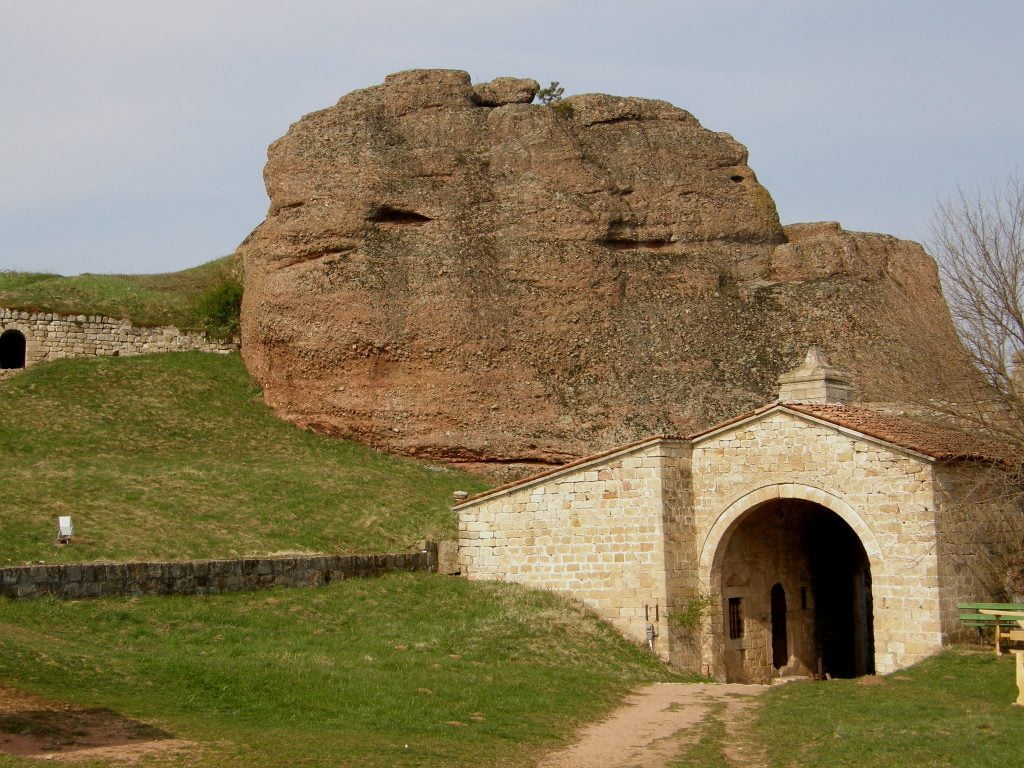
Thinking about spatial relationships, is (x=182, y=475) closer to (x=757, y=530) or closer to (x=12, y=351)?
(x=12, y=351)

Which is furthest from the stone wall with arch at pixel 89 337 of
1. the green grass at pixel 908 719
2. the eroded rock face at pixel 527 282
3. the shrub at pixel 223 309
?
the green grass at pixel 908 719

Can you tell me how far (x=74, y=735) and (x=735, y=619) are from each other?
14.8 m

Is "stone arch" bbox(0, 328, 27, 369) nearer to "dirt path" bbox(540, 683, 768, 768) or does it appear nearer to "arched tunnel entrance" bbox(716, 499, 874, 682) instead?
"arched tunnel entrance" bbox(716, 499, 874, 682)

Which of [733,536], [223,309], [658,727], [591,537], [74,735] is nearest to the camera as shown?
[74,735]

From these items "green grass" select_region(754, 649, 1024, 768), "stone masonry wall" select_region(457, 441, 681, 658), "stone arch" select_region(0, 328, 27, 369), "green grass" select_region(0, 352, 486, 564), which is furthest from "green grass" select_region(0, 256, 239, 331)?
"green grass" select_region(754, 649, 1024, 768)

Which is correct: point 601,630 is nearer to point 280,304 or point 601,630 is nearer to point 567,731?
point 567,731

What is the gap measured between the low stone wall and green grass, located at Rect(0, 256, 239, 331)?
16.6 m

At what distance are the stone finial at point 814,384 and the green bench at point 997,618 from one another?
5279 mm

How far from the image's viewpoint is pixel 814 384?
23.5 metres

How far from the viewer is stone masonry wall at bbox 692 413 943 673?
1977 centimetres

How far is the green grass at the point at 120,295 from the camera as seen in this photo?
35.5 metres

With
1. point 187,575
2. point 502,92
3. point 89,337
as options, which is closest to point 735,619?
point 187,575

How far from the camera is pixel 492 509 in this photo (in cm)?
2411

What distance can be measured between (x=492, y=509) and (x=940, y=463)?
349 inches
